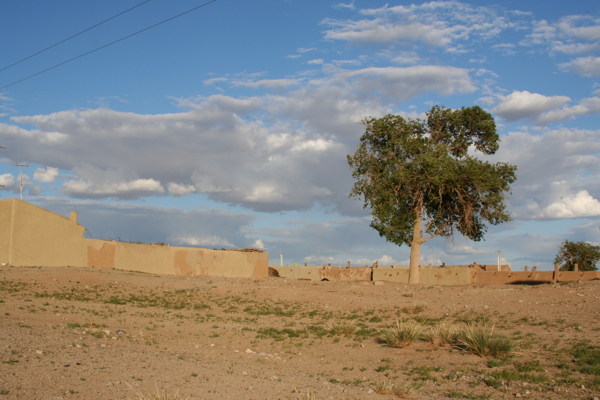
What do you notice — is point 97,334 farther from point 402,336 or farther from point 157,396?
point 402,336

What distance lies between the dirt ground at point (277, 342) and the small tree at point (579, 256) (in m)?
35.1

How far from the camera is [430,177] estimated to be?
2856 cm

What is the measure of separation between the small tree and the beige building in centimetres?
3457

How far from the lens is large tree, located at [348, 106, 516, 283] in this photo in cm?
2922

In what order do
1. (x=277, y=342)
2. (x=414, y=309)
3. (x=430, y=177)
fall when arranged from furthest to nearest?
(x=430, y=177) → (x=414, y=309) → (x=277, y=342)

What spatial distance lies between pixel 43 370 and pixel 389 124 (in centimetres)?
2481

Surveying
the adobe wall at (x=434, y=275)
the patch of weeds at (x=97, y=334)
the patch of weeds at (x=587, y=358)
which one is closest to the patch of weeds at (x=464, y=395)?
the patch of weeds at (x=587, y=358)

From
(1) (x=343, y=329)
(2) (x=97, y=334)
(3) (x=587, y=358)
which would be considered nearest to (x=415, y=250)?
(1) (x=343, y=329)

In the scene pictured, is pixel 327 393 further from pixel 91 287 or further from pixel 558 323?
pixel 91 287

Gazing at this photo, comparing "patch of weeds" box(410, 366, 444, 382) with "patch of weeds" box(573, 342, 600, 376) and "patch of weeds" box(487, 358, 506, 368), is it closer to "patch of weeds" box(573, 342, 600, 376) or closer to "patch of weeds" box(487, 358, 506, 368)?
"patch of weeds" box(487, 358, 506, 368)

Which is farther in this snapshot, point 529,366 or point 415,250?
point 415,250

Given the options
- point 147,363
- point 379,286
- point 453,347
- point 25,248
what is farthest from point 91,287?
point 453,347

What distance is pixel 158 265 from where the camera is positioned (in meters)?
34.8

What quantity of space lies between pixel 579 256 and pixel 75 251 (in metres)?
46.3
